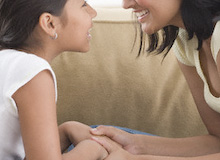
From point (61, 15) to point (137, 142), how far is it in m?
0.44

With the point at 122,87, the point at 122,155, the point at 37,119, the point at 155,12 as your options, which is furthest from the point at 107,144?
the point at 122,87

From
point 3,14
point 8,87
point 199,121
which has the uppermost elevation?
point 3,14

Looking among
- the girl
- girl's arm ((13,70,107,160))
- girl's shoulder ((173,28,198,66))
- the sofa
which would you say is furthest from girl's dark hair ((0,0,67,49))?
the sofa

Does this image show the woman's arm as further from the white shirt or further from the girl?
the white shirt

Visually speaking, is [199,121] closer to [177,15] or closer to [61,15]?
[177,15]

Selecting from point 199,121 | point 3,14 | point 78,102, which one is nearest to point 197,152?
point 199,121

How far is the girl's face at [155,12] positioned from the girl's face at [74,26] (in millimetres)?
131

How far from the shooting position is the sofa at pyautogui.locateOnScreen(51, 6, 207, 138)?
170 cm

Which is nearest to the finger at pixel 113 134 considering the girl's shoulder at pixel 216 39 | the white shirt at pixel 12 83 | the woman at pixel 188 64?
the woman at pixel 188 64

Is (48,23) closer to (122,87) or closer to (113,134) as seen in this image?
(113,134)

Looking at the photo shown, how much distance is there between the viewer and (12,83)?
1.05 metres

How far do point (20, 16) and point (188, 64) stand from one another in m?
0.56

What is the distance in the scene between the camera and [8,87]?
1.05 m

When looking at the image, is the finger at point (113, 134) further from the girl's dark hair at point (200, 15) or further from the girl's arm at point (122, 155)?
the girl's dark hair at point (200, 15)
